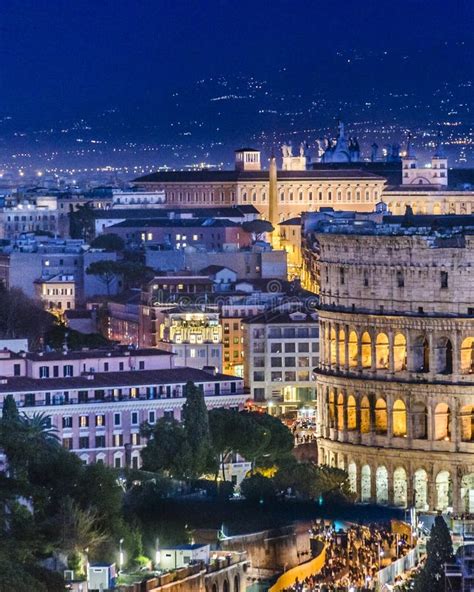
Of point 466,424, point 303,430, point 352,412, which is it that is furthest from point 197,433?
point 303,430

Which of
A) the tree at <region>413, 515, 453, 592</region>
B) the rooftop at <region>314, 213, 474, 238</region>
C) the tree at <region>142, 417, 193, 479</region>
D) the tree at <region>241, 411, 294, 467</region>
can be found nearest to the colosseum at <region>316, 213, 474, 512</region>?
the rooftop at <region>314, 213, 474, 238</region>

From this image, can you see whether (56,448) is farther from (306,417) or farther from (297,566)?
(306,417)

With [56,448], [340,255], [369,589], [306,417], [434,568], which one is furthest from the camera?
[306,417]

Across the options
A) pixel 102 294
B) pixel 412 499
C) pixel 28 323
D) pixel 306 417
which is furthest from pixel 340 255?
pixel 102 294

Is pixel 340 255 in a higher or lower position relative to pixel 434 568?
higher

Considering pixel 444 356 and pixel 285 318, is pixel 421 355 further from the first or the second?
pixel 285 318

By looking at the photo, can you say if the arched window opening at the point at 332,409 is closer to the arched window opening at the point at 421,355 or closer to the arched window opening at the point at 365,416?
the arched window opening at the point at 365,416

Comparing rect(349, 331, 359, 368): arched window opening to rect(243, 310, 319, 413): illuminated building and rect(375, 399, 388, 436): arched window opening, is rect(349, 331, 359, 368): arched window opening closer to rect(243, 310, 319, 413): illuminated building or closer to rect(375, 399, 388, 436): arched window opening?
rect(375, 399, 388, 436): arched window opening
